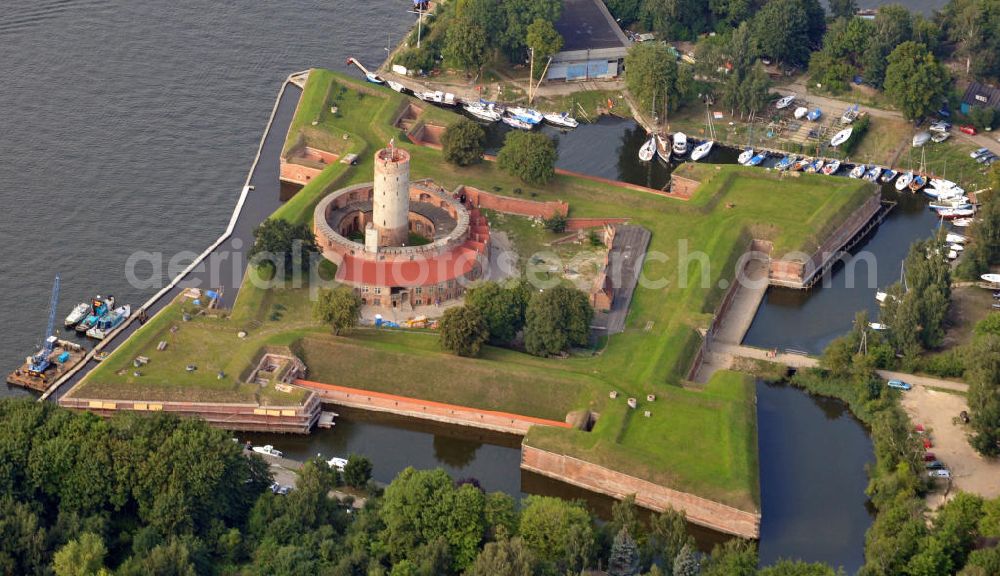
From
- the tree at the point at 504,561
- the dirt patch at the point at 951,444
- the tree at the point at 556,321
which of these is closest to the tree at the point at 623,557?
the tree at the point at 504,561

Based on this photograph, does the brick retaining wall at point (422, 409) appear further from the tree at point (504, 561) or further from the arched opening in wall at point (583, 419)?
the tree at point (504, 561)

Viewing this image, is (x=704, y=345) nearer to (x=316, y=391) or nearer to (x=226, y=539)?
(x=316, y=391)

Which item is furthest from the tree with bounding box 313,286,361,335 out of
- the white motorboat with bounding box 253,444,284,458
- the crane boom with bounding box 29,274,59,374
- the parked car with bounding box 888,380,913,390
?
the parked car with bounding box 888,380,913,390

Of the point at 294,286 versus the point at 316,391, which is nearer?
the point at 316,391

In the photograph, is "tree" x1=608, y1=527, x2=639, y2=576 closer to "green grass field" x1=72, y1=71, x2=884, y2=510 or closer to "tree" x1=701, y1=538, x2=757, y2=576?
"tree" x1=701, y1=538, x2=757, y2=576

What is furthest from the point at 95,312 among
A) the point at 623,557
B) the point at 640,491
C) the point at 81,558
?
the point at 623,557

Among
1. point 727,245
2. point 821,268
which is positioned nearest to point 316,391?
point 727,245

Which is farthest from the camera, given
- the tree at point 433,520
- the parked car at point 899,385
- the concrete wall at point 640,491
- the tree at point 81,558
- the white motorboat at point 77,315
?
the white motorboat at point 77,315
